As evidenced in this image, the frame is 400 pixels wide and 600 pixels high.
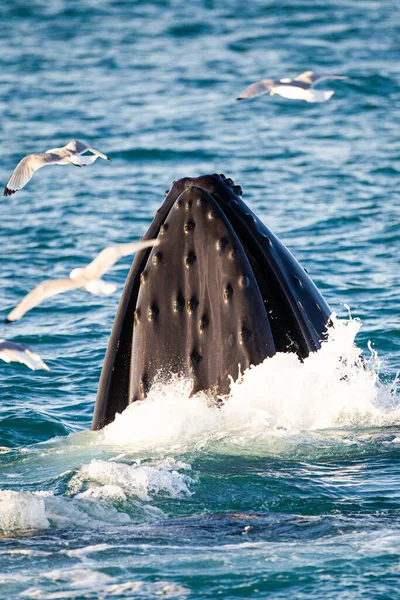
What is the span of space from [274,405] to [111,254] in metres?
1.91

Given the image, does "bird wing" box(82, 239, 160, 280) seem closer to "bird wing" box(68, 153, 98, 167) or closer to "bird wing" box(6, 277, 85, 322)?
"bird wing" box(6, 277, 85, 322)

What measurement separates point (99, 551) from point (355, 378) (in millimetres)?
3218

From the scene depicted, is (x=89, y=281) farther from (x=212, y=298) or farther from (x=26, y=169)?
(x=26, y=169)

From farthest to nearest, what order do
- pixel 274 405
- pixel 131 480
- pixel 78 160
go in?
pixel 78 160
pixel 274 405
pixel 131 480

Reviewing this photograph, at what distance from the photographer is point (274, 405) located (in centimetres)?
891

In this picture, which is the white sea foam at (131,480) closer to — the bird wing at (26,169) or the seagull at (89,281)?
the seagull at (89,281)

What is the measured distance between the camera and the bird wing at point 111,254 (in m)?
7.61

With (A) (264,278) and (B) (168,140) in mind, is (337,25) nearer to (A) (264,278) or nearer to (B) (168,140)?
(B) (168,140)

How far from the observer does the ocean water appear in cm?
640

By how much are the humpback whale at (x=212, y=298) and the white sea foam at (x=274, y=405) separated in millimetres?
106

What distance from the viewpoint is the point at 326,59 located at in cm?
2962

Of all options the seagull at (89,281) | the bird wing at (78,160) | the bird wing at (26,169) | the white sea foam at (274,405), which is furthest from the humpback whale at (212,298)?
the bird wing at (26,169)

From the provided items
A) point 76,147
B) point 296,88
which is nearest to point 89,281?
point 76,147

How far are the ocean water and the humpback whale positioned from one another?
0.53ft
